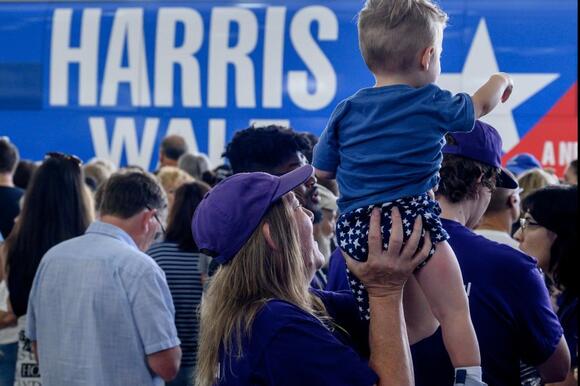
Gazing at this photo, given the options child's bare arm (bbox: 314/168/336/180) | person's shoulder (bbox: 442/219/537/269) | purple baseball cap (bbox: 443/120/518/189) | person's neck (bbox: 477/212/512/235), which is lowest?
person's neck (bbox: 477/212/512/235)

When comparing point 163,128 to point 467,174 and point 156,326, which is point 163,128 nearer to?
point 156,326

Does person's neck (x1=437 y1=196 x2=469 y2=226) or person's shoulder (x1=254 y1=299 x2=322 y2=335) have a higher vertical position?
person's neck (x1=437 y1=196 x2=469 y2=226)

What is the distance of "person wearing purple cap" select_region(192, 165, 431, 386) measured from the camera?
2.52m

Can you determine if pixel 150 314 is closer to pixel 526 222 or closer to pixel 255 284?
pixel 526 222

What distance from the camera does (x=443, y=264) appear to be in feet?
9.20

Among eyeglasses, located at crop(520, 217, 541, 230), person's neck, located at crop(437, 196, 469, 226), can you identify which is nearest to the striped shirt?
eyeglasses, located at crop(520, 217, 541, 230)

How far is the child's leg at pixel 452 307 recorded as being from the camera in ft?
9.23

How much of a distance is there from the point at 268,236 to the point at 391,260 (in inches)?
12.2

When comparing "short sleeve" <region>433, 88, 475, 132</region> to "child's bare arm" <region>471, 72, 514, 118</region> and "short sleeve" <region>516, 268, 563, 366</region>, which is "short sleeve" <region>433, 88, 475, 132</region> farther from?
"short sleeve" <region>516, 268, 563, 366</region>

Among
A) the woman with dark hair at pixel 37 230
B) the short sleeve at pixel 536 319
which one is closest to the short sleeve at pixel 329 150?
the short sleeve at pixel 536 319

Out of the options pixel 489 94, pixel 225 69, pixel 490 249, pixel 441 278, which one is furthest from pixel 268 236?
pixel 225 69

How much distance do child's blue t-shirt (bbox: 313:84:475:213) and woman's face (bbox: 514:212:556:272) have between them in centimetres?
151

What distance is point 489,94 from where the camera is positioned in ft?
9.59

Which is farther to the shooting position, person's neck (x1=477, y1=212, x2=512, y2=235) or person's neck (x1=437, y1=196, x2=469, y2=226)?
person's neck (x1=477, y1=212, x2=512, y2=235)
